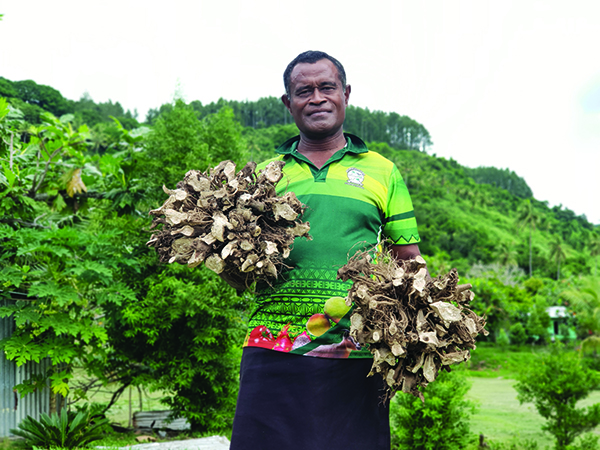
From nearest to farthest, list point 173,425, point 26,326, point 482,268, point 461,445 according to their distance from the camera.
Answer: point 26,326, point 461,445, point 173,425, point 482,268

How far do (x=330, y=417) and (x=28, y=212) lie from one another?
5.84m

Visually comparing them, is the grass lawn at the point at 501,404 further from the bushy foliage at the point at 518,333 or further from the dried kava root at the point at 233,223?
the dried kava root at the point at 233,223

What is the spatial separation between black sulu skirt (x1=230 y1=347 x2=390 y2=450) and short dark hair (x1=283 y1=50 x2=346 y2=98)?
1.26 meters

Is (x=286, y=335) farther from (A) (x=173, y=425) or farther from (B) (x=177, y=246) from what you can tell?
(A) (x=173, y=425)

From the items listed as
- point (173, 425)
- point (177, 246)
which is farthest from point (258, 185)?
point (173, 425)

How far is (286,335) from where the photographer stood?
2.17 m

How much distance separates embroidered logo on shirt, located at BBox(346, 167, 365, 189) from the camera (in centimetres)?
233

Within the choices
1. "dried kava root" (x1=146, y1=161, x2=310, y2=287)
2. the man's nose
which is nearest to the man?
the man's nose

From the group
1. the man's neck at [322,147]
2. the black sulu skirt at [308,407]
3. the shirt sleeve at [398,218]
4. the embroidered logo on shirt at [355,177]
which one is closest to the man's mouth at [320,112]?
the man's neck at [322,147]

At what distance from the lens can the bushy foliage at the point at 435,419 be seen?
25.6 feet

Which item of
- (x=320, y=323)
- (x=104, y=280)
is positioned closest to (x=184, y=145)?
(x=104, y=280)

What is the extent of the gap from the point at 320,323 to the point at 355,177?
660 mm

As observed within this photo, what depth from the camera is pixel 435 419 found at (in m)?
7.85

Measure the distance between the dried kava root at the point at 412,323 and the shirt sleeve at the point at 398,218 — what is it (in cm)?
56
